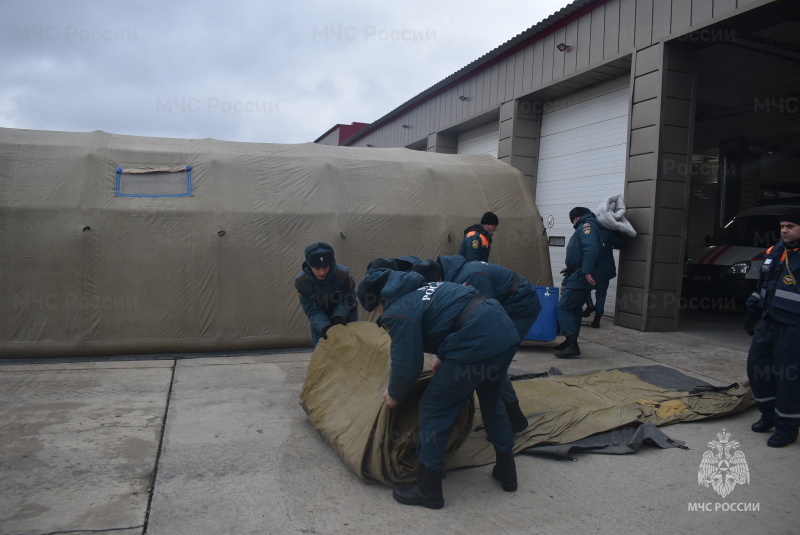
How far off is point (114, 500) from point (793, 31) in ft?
34.3

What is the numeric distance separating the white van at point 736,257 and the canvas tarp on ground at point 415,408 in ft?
18.4

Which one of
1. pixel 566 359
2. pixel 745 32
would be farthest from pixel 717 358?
pixel 745 32

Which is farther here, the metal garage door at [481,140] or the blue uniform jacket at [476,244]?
the metal garage door at [481,140]

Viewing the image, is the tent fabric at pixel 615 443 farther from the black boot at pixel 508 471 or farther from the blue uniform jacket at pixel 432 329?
the blue uniform jacket at pixel 432 329

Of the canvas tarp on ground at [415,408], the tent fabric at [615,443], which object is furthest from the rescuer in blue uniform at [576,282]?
the tent fabric at [615,443]

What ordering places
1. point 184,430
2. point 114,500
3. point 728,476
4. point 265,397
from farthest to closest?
point 265,397, point 184,430, point 728,476, point 114,500

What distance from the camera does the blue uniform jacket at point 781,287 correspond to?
166 inches

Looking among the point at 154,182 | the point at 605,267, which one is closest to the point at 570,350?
the point at 605,267

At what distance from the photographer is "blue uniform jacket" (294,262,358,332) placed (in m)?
5.18

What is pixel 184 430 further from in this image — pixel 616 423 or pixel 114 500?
pixel 616 423

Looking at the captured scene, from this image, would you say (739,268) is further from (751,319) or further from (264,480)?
(264,480)

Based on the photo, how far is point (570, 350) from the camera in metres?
7.04

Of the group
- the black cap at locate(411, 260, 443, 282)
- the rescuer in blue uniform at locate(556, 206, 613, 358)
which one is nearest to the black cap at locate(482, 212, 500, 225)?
the rescuer in blue uniform at locate(556, 206, 613, 358)

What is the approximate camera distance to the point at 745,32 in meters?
7.84
